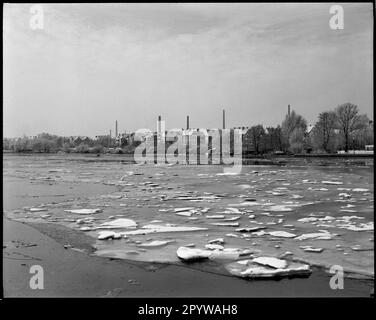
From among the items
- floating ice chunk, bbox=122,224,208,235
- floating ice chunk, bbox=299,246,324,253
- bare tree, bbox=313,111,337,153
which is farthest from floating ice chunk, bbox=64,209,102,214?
bare tree, bbox=313,111,337,153

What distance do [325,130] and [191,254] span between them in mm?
9870

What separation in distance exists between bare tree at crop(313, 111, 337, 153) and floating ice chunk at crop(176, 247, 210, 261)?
6.82m

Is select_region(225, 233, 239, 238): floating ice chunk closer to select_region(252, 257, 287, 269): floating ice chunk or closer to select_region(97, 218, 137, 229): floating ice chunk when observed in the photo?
select_region(252, 257, 287, 269): floating ice chunk

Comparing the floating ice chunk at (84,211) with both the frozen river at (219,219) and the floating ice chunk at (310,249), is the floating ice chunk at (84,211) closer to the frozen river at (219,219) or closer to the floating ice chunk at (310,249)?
the frozen river at (219,219)

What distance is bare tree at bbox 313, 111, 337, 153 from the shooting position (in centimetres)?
1048

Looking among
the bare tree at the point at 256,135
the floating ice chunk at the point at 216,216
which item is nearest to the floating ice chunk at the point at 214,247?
the floating ice chunk at the point at 216,216

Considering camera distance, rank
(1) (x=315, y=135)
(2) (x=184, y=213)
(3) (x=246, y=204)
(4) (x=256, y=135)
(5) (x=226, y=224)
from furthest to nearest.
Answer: (4) (x=256, y=135)
(1) (x=315, y=135)
(3) (x=246, y=204)
(2) (x=184, y=213)
(5) (x=226, y=224)

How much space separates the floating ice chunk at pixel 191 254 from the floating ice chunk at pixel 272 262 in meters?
0.55

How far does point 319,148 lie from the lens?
1513 centimetres

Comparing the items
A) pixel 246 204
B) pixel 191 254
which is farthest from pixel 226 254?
pixel 246 204

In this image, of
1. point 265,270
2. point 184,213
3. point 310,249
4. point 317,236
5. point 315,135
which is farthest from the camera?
point 315,135

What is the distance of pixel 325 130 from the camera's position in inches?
493

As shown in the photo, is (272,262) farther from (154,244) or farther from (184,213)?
(184,213)

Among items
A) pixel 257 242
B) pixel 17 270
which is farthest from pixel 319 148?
pixel 17 270
